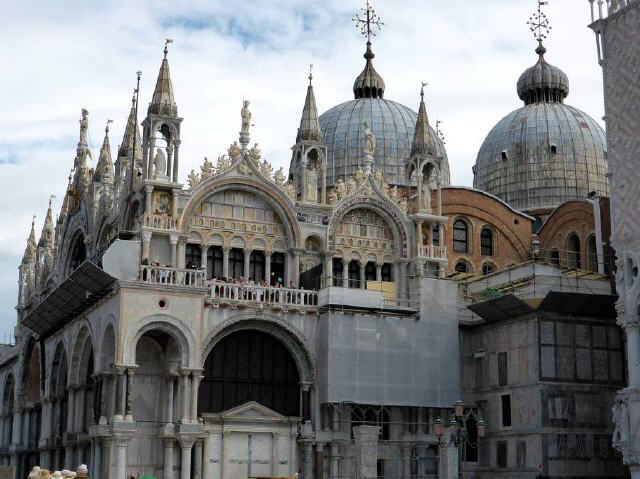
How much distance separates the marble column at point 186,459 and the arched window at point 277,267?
760 centimetres

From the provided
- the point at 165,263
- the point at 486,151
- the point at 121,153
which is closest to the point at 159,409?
the point at 165,263

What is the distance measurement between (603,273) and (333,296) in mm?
13095

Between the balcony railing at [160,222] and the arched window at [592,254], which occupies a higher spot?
the arched window at [592,254]

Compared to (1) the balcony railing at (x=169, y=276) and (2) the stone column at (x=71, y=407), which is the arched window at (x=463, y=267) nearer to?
(1) the balcony railing at (x=169, y=276)

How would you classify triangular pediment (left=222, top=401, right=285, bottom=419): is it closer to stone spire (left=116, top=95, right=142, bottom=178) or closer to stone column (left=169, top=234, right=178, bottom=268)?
stone column (left=169, top=234, right=178, bottom=268)

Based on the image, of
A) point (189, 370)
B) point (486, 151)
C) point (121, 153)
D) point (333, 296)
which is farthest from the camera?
point (486, 151)

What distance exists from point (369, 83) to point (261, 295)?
26.4 metres

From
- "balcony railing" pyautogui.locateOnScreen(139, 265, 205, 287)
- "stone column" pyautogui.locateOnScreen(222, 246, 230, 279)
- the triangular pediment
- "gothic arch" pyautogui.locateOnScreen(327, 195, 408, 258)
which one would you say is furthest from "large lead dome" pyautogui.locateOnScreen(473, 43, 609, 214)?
"balcony railing" pyautogui.locateOnScreen(139, 265, 205, 287)

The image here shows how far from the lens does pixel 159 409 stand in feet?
120

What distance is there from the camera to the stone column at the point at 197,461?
35.4m

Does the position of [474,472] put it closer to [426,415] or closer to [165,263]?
[426,415]

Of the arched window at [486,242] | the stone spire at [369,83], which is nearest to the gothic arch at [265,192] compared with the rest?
the arched window at [486,242]

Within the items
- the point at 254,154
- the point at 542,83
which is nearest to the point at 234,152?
the point at 254,154

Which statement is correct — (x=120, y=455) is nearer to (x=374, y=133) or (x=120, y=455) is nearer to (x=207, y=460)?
(x=207, y=460)
